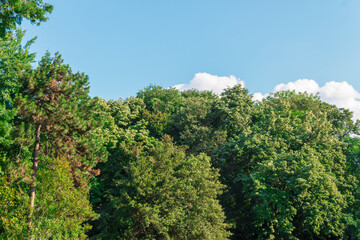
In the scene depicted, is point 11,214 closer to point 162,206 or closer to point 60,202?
point 60,202

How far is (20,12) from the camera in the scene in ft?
38.0

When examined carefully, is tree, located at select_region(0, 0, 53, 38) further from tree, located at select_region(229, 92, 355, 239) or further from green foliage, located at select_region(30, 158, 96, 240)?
tree, located at select_region(229, 92, 355, 239)

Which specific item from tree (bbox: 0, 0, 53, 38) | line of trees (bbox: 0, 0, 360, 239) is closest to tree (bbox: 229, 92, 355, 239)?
line of trees (bbox: 0, 0, 360, 239)

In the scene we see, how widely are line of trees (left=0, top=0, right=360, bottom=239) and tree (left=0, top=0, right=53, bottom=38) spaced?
0.13 feet

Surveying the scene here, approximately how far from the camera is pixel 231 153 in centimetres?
2708

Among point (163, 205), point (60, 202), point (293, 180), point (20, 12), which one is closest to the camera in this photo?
point (20, 12)

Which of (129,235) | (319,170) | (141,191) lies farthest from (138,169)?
(319,170)

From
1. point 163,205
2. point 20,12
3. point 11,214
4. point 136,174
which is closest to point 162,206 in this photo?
point 163,205

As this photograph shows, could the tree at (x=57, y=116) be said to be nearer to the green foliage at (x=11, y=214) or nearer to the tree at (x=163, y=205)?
the green foliage at (x=11, y=214)

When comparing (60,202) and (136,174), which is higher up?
(136,174)

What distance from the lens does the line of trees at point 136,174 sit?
1501 centimetres

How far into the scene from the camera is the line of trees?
49.2ft

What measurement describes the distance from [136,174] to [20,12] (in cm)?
1219

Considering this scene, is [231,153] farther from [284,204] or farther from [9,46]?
[9,46]
